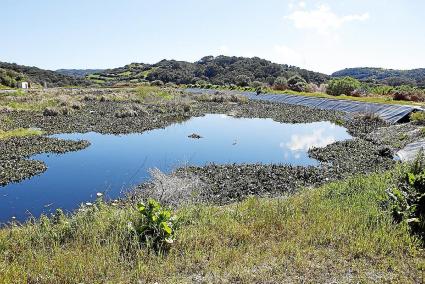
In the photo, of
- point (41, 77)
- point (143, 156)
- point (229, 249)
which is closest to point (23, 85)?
point (41, 77)

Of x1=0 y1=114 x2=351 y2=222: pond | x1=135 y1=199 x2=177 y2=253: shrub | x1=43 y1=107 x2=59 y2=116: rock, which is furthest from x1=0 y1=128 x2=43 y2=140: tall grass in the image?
x1=135 y1=199 x2=177 y2=253: shrub

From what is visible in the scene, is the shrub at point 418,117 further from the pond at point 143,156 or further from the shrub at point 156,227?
the shrub at point 156,227

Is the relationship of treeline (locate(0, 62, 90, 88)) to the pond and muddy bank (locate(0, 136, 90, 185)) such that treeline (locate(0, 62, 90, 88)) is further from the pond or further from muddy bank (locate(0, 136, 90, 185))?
muddy bank (locate(0, 136, 90, 185))

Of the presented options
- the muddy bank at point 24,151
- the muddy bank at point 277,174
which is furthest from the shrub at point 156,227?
the muddy bank at point 24,151

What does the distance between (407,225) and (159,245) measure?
220 inches

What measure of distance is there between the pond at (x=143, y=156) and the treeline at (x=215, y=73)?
87.4m

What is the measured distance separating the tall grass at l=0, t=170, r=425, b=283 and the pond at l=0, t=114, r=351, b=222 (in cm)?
334

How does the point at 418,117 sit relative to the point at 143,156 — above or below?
above

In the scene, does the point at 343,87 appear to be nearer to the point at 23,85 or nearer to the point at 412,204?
the point at 412,204

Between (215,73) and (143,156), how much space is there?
131 metres

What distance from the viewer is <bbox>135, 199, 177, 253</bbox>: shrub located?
25.8 ft

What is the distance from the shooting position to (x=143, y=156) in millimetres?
22094

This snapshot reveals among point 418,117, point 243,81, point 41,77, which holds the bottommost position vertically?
point 418,117

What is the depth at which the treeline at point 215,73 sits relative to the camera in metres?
128
